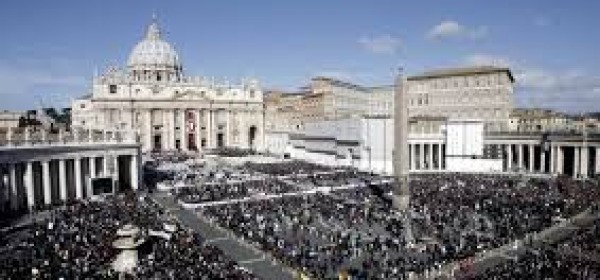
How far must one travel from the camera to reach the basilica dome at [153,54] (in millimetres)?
117812

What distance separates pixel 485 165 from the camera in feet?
231

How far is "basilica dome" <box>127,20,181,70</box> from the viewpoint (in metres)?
118

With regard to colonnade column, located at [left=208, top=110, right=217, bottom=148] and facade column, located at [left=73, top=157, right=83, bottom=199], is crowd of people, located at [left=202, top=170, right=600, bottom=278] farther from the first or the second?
colonnade column, located at [left=208, top=110, right=217, bottom=148]

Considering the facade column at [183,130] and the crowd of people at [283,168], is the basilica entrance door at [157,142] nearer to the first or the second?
the facade column at [183,130]

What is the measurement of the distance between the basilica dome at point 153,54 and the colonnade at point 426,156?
205 feet

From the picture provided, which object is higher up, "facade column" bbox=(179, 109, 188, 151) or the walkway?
"facade column" bbox=(179, 109, 188, 151)

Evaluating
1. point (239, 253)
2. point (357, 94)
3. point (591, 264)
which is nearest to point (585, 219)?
point (591, 264)

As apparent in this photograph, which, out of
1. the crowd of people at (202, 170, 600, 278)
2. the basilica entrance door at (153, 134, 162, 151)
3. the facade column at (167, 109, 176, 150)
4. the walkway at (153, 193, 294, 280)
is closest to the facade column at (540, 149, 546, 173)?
the crowd of people at (202, 170, 600, 278)

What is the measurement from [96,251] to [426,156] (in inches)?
2237

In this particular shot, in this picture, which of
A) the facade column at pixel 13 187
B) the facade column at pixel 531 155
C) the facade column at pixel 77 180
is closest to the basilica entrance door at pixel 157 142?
the facade column at pixel 77 180

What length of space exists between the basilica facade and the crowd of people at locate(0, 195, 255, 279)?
194ft

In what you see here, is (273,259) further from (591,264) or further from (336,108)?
(336,108)

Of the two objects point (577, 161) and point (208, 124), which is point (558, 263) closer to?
point (577, 161)

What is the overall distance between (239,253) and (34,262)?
9702mm
